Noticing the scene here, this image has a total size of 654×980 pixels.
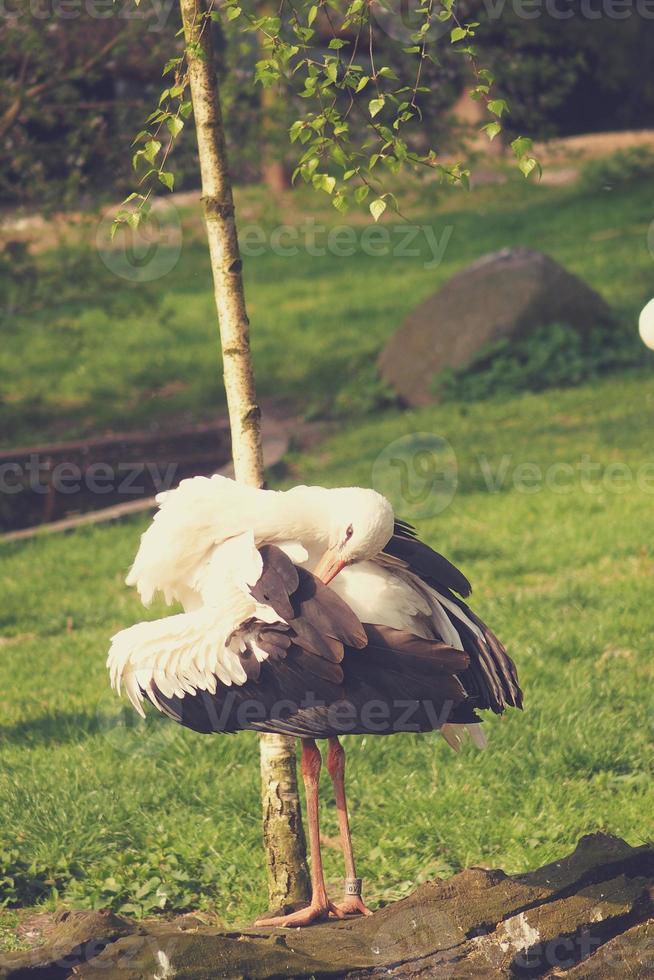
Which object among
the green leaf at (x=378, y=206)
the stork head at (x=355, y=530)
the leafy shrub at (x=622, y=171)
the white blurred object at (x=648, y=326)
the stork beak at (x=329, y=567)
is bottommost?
the stork beak at (x=329, y=567)

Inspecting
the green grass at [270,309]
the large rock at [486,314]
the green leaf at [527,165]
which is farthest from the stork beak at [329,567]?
the large rock at [486,314]

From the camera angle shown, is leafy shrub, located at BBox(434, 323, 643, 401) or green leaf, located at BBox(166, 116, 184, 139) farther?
leafy shrub, located at BBox(434, 323, 643, 401)

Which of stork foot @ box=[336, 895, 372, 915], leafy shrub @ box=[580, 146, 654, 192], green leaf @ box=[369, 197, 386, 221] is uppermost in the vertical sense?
green leaf @ box=[369, 197, 386, 221]

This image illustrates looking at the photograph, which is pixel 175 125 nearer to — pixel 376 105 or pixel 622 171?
pixel 376 105

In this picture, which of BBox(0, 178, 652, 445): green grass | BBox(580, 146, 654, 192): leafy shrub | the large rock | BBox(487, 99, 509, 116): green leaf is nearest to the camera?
BBox(487, 99, 509, 116): green leaf

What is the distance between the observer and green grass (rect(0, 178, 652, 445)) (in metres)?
12.3

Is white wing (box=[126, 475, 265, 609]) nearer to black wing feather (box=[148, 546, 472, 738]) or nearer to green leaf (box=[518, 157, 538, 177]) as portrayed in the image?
black wing feather (box=[148, 546, 472, 738])

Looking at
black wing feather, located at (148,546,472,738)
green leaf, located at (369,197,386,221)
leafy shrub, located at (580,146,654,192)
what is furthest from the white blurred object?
leafy shrub, located at (580,146,654,192)

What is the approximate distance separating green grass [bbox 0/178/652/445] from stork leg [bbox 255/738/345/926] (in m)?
7.75

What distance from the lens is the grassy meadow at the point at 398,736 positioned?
4.64 meters

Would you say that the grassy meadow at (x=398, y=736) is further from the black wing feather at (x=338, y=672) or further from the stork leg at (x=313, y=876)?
the black wing feather at (x=338, y=672)

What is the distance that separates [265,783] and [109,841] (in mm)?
910

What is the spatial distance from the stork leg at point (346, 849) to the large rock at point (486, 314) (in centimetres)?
792

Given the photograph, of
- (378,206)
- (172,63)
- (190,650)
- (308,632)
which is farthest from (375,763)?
(172,63)
